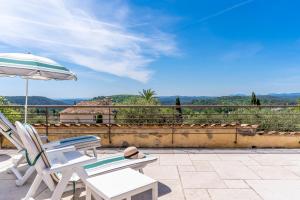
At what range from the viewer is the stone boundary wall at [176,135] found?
5449mm

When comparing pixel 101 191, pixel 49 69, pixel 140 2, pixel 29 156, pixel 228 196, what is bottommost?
pixel 228 196

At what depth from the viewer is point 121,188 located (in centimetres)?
219

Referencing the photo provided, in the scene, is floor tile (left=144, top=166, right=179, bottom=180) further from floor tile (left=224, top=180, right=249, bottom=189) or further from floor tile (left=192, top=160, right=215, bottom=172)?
floor tile (left=224, top=180, right=249, bottom=189)

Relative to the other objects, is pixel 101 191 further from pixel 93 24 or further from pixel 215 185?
pixel 93 24

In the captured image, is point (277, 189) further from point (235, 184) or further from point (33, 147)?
point (33, 147)

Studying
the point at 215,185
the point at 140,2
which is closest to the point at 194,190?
the point at 215,185

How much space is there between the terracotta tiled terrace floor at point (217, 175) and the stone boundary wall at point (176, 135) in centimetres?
27

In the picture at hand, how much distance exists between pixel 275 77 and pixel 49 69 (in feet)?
95.2

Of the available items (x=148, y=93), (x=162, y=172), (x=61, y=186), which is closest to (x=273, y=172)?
(x=162, y=172)

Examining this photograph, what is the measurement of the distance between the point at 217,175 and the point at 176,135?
5.97ft

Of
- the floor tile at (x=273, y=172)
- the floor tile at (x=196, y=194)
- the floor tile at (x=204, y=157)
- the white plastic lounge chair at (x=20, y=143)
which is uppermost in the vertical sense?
the white plastic lounge chair at (x=20, y=143)

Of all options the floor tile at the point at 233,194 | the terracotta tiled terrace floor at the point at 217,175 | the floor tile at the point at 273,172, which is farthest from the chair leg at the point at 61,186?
the floor tile at the point at 273,172

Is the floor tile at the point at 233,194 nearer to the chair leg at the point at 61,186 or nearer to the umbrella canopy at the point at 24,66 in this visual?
the chair leg at the point at 61,186

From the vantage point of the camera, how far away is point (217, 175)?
12.3 ft
